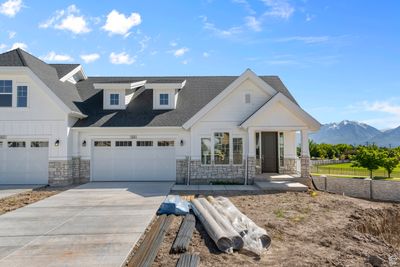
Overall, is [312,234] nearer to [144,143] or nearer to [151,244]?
[151,244]

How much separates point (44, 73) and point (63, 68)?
2844 mm

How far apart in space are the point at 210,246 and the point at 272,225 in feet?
7.75

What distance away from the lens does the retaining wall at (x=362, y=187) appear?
14.6m

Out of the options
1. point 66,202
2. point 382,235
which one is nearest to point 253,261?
point 382,235

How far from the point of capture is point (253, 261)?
20.3 feet

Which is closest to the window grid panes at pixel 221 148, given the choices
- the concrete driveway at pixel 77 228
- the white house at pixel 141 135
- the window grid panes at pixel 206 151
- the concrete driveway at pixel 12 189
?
the white house at pixel 141 135

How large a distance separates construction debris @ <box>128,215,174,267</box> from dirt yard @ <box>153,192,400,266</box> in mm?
147

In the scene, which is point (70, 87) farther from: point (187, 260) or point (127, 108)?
point (187, 260)

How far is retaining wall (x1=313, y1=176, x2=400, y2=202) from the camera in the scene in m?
14.6

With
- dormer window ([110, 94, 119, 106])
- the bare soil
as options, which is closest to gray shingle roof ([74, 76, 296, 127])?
dormer window ([110, 94, 119, 106])

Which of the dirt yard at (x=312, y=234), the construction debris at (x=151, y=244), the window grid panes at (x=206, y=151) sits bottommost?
the dirt yard at (x=312, y=234)

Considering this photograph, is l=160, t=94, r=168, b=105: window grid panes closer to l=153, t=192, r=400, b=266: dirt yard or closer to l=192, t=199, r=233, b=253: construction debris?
l=153, t=192, r=400, b=266: dirt yard

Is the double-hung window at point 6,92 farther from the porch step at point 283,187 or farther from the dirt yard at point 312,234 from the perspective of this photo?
the porch step at point 283,187

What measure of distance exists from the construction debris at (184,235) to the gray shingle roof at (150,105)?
8559 mm
